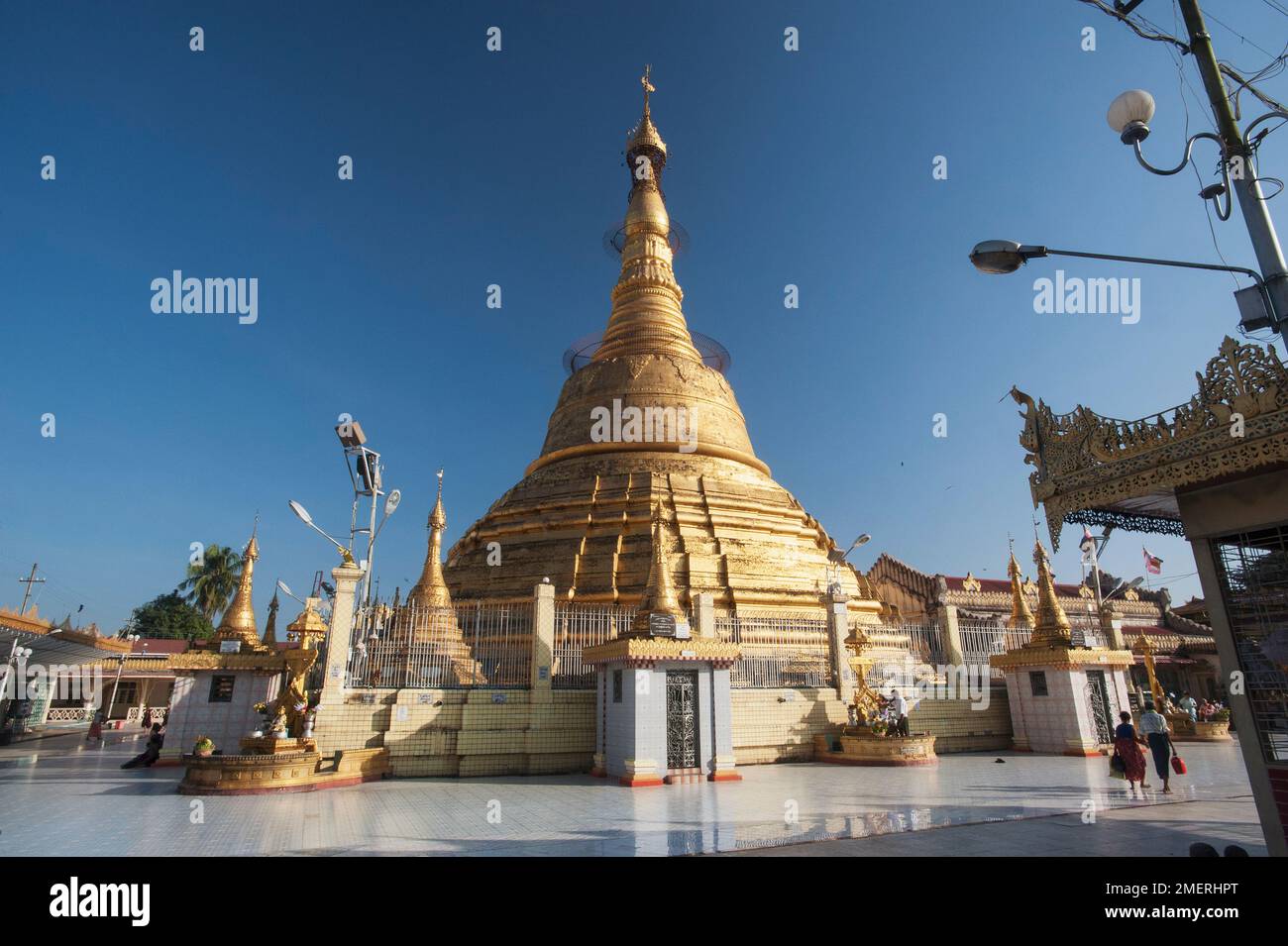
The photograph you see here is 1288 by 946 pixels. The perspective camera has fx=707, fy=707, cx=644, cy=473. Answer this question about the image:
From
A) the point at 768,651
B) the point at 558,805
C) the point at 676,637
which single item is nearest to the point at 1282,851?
the point at 558,805

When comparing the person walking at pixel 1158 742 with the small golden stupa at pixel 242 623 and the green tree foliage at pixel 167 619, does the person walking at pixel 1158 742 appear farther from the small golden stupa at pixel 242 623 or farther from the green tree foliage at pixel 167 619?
the green tree foliage at pixel 167 619

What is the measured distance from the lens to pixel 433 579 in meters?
20.7

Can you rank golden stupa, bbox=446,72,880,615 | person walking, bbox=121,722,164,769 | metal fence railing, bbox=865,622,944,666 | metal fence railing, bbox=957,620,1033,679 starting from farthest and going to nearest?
1. golden stupa, bbox=446,72,880,615
2. metal fence railing, bbox=865,622,944,666
3. metal fence railing, bbox=957,620,1033,679
4. person walking, bbox=121,722,164,769

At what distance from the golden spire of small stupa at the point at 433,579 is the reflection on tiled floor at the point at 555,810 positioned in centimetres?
675

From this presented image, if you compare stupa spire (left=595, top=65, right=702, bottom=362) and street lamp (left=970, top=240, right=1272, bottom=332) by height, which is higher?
stupa spire (left=595, top=65, right=702, bottom=362)

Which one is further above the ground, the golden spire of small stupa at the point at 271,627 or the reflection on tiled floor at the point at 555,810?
the golden spire of small stupa at the point at 271,627

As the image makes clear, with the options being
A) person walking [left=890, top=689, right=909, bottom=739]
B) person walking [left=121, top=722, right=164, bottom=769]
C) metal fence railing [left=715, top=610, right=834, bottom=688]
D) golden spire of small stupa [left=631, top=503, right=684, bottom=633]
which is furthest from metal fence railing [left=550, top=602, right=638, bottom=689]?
person walking [left=121, top=722, right=164, bottom=769]

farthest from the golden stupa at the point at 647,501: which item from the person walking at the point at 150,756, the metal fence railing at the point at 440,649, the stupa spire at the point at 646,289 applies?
the person walking at the point at 150,756

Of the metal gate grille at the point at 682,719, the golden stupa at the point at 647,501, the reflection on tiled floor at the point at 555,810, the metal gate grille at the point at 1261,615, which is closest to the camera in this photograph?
Result: the metal gate grille at the point at 1261,615

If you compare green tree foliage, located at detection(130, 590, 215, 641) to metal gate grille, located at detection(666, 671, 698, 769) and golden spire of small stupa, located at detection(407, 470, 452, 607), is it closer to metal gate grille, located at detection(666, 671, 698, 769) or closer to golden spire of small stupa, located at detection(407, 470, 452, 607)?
golden spire of small stupa, located at detection(407, 470, 452, 607)

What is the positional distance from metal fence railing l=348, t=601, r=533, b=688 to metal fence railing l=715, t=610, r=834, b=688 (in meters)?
5.36

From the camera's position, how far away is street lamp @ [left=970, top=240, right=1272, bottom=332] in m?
4.96

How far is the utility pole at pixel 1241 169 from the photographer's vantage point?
191 inches
